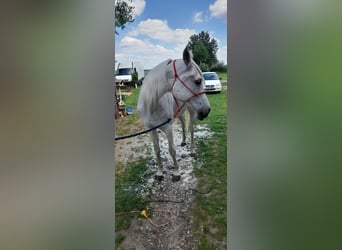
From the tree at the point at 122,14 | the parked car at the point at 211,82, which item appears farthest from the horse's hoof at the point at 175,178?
the tree at the point at 122,14

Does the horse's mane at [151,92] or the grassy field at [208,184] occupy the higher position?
the horse's mane at [151,92]

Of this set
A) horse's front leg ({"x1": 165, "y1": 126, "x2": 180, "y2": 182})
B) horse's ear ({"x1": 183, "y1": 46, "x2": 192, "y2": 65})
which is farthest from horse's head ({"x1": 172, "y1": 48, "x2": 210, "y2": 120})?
horse's front leg ({"x1": 165, "y1": 126, "x2": 180, "y2": 182})

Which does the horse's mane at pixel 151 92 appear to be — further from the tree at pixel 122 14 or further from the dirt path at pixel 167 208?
the tree at pixel 122 14

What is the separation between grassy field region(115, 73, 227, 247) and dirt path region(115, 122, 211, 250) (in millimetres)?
29

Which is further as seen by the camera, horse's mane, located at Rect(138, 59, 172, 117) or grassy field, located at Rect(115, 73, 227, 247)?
horse's mane, located at Rect(138, 59, 172, 117)

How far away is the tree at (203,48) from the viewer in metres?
1.04

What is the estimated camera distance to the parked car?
1.03 metres

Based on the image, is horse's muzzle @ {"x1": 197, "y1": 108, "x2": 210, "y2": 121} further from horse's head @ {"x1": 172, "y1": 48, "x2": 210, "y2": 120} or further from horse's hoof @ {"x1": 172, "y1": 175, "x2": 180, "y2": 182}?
horse's hoof @ {"x1": 172, "y1": 175, "x2": 180, "y2": 182}

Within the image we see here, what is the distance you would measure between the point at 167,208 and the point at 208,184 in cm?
20

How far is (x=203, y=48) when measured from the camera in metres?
1.06

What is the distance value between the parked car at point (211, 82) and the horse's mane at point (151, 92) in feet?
0.58
